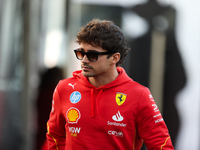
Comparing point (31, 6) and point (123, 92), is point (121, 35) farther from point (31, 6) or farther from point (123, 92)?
point (31, 6)

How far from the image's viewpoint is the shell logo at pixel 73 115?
2.12m

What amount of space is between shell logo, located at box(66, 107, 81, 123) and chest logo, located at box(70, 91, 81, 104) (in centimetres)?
6

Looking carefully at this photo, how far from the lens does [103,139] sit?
2051 millimetres

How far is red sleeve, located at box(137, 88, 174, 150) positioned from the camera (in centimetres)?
202

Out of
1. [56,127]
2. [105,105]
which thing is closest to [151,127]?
[105,105]

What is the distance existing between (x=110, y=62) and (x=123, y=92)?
24 centimetres

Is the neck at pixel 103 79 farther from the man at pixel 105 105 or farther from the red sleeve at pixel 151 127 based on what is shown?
the red sleeve at pixel 151 127

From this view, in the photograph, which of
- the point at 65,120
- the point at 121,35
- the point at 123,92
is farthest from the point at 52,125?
the point at 121,35

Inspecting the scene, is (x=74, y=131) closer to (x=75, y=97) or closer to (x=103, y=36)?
(x=75, y=97)

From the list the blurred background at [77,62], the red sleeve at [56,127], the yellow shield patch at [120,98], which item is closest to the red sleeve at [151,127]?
the yellow shield patch at [120,98]

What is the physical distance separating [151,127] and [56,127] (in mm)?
734

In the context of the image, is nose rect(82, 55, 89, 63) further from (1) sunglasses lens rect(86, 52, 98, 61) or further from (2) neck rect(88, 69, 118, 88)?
(2) neck rect(88, 69, 118, 88)

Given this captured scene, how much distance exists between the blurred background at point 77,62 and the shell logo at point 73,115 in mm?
2159

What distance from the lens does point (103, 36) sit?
211 centimetres
